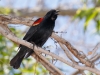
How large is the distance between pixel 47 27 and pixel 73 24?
13.4ft

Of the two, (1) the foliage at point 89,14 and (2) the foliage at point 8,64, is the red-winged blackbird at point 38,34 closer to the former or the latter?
(2) the foliage at point 8,64

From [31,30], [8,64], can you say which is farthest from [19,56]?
[8,64]

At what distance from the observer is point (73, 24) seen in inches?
272

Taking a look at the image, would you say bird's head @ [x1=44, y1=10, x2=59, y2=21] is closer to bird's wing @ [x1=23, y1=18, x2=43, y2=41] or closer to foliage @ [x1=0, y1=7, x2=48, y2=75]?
bird's wing @ [x1=23, y1=18, x2=43, y2=41]

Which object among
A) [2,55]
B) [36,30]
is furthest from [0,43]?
[36,30]

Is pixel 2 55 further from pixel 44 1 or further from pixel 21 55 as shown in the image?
pixel 44 1

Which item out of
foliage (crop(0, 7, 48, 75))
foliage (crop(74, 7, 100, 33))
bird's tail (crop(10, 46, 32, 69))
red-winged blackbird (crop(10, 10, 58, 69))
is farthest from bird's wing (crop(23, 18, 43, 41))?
foliage (crop(74, 7, 100, 33))

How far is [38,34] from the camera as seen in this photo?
2918mm

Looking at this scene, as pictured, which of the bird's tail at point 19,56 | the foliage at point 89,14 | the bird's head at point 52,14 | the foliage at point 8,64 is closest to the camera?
the bird's tail at point 19,56

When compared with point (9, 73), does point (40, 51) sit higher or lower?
higher

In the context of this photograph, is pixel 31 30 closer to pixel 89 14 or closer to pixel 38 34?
pixel 38 34

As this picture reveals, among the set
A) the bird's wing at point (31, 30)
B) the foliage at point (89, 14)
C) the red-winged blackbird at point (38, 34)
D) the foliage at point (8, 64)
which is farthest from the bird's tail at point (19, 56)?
the foliage at point (89, 14)

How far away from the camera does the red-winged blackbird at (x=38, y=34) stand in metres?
2.75

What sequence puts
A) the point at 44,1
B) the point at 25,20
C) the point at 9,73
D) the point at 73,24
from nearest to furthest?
the point at 25,20
the point at 9,73
the point at 73,24
the point at 44,1
